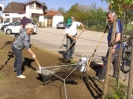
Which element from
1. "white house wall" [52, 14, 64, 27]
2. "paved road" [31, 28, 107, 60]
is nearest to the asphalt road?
"paved road" [31, 28, 107, 60]

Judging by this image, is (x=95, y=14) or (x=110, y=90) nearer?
(x=110, y=90)

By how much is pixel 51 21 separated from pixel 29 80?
58776mm

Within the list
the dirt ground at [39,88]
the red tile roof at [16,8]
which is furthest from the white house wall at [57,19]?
the dirt ground at [39,88]

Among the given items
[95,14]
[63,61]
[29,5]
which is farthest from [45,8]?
[63,61]

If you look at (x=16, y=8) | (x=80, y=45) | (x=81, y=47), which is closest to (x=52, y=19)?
(x=16, y=8)

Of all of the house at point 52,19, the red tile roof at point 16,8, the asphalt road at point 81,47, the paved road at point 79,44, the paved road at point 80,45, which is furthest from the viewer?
the red tile roof at point 16,8

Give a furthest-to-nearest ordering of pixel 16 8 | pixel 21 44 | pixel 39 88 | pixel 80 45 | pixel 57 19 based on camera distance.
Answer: pixel 16 8 < pixel 57 19 < pixel 80 45 < pixel 21 44 < pixel 39 88

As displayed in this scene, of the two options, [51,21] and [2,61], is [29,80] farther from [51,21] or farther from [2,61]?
[51,21]

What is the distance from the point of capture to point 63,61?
30.5ft

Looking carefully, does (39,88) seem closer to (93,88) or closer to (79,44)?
(93,88)

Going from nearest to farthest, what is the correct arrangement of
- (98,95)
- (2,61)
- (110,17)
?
(98,95), (110,17), (2,61)

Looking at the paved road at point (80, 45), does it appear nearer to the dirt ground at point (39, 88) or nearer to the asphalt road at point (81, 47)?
the asphalt road at point (81, 47)

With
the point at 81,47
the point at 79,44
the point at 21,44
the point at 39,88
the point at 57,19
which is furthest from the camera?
the point at 57,19

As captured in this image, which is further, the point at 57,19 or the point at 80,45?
the point at 57,19
